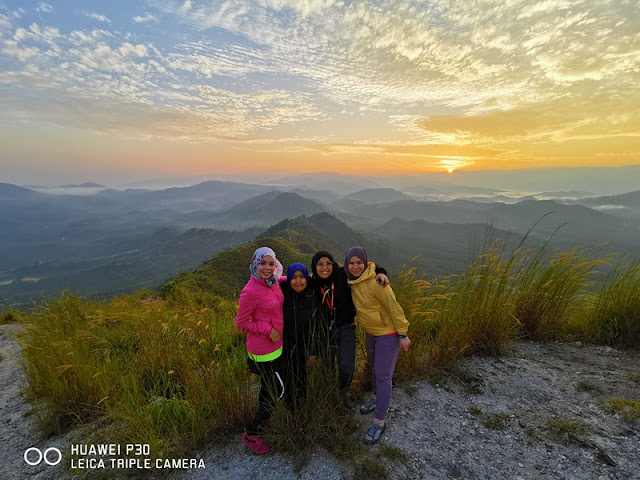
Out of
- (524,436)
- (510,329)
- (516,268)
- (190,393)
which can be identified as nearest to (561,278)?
(516,268)

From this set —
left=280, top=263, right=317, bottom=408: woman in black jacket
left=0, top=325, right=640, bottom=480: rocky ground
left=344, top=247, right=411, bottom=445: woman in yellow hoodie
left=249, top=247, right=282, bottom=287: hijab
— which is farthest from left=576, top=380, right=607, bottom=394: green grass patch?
left=249, top=247, right=282, bottom=287: hijab

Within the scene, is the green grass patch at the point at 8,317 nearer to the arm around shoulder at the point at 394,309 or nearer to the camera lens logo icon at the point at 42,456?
the camera lens logo icon at the point at 42,456

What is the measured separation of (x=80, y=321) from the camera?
5207 mm

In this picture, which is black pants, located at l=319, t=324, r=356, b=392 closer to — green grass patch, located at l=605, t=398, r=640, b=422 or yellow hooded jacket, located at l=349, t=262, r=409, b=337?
yellow hooded jacket, located at l=349, t=262, r=409, b=337

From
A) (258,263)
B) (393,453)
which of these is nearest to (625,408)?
(393,453)

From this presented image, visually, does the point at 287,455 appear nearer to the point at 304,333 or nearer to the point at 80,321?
the point at 304,333

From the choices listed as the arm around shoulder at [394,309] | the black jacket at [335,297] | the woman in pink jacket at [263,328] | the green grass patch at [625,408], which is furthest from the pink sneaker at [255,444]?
the green grass patch at [625,408]

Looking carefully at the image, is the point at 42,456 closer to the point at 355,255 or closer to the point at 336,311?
the point at 336,311

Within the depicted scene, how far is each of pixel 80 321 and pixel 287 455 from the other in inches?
189

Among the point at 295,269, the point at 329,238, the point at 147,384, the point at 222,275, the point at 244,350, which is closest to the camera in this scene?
the point at 295,269

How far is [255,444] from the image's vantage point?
2748mm

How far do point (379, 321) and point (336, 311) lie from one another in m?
0.47

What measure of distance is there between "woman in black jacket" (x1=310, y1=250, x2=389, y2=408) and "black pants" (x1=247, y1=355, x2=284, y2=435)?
0.58 meters

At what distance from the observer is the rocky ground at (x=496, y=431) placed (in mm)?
2500
